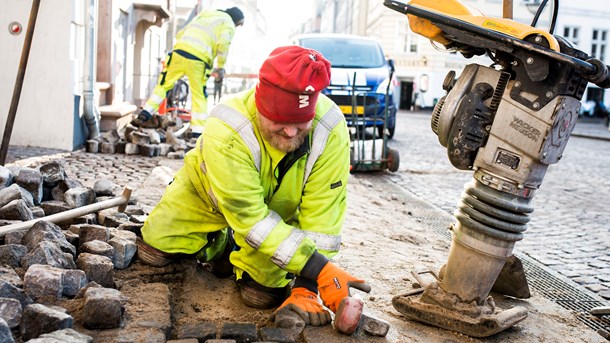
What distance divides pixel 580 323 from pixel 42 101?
6348 millimetres

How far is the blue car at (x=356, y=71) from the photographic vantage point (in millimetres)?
11812

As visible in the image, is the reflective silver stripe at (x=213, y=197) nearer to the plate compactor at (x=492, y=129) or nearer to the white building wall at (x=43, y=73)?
the plate compactor at (x=492, y=129)

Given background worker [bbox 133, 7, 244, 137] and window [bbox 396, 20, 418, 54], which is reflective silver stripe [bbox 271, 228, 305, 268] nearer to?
background worker [bbox 133, 7, 244, 137]

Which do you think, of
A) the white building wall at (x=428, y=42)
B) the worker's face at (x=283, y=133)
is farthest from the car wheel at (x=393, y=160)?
the white building wall at (x=428, y=42)

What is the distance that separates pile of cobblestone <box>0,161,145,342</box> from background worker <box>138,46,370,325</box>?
435 millimetres

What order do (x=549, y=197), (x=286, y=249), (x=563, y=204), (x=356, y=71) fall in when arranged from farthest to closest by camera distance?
(x=356, y=71) < (x=549, y=197) < (x=563, y=204) < (x=286, y=249)

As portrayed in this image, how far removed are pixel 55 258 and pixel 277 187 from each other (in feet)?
3.68

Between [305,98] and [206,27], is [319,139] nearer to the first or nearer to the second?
[305,98]

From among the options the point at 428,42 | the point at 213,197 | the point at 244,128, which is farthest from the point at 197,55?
the point at 428,42

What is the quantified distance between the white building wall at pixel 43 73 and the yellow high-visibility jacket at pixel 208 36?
186cm

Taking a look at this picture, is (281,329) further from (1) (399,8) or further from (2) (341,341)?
(1) (399,8)

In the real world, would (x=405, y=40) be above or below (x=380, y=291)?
above

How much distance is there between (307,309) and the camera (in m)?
3.06

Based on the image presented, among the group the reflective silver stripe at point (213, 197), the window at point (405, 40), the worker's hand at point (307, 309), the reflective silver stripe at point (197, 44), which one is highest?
the window at point (405, 40)
